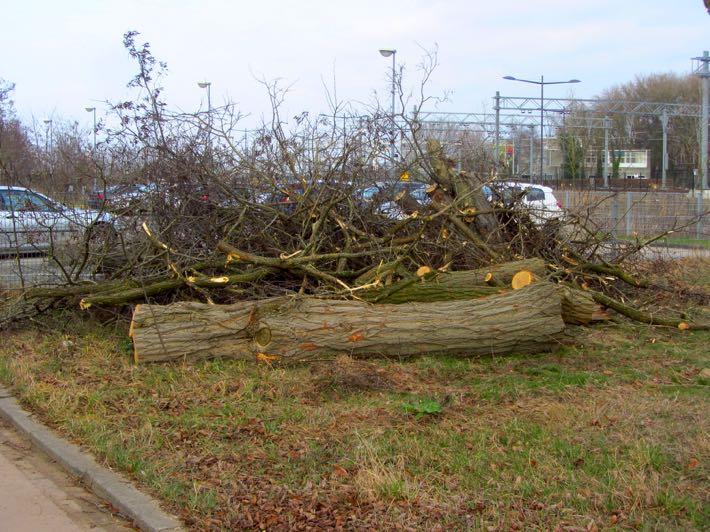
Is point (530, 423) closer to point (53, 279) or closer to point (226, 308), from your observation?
point (226, 308)

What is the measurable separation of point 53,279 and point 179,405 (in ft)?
12.8

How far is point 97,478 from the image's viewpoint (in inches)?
190

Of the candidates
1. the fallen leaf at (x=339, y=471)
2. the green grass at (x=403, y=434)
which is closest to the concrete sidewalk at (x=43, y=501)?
the green grass at (x=403, y=434)

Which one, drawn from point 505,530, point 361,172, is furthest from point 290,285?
point 505,530

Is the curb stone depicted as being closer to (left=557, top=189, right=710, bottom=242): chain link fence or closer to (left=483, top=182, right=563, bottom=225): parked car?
(left=483, top=182, right=563, bottom=225): parked car

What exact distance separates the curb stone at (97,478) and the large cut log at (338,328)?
1264 millimetres

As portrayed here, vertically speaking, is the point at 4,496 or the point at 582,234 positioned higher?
the point at 582,234

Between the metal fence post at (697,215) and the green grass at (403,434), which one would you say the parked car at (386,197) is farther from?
the metal fence post at (697,215)

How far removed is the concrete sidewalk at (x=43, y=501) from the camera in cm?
435

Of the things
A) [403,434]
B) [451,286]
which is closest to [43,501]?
[403,434]

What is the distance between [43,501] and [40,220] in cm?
598

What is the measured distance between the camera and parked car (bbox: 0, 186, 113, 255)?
9.42 metres

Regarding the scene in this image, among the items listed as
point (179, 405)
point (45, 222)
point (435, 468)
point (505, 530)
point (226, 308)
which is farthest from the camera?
point (45, 222)

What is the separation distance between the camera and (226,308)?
7191mm
